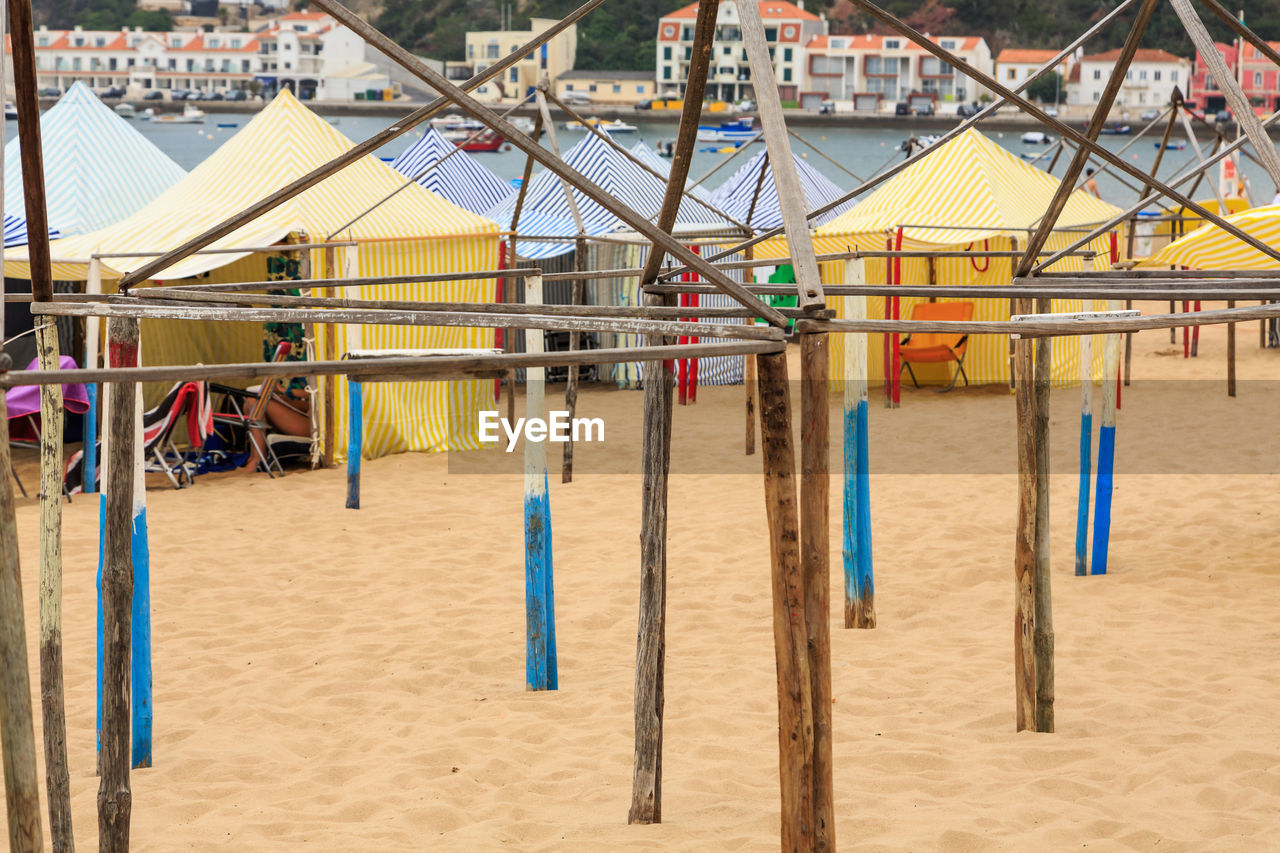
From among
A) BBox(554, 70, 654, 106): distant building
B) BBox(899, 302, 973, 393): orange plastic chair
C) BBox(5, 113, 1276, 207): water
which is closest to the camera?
BBox(899, 302, 973, 393): orange plastic chair

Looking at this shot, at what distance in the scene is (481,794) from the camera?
14.1ft

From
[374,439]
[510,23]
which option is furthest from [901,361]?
[510,23]

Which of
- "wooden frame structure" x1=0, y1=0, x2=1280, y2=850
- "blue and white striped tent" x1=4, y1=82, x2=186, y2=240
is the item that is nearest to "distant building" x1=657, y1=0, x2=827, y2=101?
"blue and white striped tent" x1=4, y1=82, x2=186, y2=240

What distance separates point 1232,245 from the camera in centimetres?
749


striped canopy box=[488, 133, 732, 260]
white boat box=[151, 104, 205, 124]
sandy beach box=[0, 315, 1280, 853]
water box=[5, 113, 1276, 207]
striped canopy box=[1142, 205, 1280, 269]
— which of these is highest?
white boat box=[151, 104, 205, 124]

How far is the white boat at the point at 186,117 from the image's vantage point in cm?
9294

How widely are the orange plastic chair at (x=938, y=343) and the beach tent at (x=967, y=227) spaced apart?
0.25 meters

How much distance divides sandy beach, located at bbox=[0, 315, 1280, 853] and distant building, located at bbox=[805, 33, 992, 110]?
89612 millimetres

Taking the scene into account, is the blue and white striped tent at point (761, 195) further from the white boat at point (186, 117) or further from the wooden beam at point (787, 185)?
the white boat at point (186, 117)

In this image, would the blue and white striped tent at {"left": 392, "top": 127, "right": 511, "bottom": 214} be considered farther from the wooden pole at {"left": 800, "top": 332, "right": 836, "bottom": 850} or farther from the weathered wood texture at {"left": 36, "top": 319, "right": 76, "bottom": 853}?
the wooden pole at {"left": 800, "top": 332, "right": 836, "bottom": 850}

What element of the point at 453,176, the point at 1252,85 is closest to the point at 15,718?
the point at 453,176

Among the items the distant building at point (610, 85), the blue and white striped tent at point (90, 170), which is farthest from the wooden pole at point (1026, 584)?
the distant building at point (610, 85)

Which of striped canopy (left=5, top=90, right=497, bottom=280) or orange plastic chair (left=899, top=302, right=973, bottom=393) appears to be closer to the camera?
striped canopy (left=5, top=90, right=497, bottom=280)

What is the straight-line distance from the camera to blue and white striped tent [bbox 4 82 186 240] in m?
11.6
